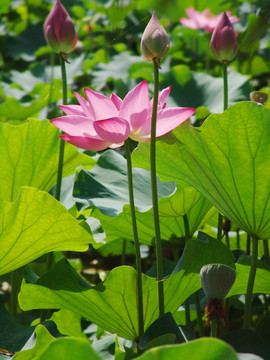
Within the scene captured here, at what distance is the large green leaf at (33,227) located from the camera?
82 centimetres

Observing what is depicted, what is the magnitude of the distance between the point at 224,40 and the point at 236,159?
276mm

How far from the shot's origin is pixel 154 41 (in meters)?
0.74

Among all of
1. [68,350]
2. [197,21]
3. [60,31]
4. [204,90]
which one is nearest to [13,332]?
[68,350]

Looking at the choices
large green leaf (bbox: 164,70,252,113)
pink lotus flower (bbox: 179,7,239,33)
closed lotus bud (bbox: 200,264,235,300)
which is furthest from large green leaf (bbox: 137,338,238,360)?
pink lotus flower (bbox: 179,7,239,33)

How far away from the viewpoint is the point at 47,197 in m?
0.82

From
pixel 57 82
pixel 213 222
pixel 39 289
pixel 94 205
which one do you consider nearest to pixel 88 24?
pixel 57 82

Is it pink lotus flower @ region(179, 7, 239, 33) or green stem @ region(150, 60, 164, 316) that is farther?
pink lotus flower @ region(179, 7, 239, 33)

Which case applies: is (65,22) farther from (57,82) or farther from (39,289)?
(57,82)

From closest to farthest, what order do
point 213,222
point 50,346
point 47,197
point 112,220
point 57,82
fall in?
point 50,346, point 47,197, point 112,220, point 213,222, point 57,82

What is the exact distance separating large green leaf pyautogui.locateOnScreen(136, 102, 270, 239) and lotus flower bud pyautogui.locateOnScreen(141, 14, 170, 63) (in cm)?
14

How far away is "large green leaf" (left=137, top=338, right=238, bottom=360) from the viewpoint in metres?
0.48

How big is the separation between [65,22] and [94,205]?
36cm

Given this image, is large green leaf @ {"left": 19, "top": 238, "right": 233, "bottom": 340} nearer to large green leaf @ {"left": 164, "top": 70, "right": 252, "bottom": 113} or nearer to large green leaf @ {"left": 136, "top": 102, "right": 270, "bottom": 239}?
large green leaf @ {"left": 136, "top": 102, "right": 270, "bottom": 239}

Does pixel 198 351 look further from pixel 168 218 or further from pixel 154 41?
pixel 168 218
